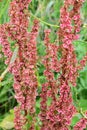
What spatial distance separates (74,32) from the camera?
1739 millimetres

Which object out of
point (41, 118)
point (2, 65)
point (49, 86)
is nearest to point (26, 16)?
point (49, 86)

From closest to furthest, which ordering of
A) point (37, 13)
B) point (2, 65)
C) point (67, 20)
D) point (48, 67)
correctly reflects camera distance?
point (67, 20), point (48, 67), point (2, 65), point (37, 13)

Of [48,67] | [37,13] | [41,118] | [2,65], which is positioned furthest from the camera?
[37,13]

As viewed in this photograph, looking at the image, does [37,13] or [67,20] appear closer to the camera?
[67,20]

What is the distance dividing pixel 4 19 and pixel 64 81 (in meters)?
1.29

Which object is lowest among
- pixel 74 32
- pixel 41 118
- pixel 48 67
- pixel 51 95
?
pixel 41 118

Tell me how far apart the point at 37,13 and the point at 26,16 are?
4.60ft

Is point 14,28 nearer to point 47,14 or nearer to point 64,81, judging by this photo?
point 64,81

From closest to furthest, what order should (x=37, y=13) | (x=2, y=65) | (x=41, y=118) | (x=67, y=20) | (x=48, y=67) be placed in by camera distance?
(x=67, y=20)
(x=48, y=67)
(x=41, y=118)
(x=2, y=65)
(x=37, y=13)

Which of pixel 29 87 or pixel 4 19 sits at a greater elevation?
pixel 4 19

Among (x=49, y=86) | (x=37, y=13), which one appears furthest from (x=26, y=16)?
(x=37, y=13)

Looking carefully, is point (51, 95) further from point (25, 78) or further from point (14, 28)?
point (14, 28)

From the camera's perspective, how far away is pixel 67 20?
5.43ft

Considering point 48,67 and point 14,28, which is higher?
point 14,28
